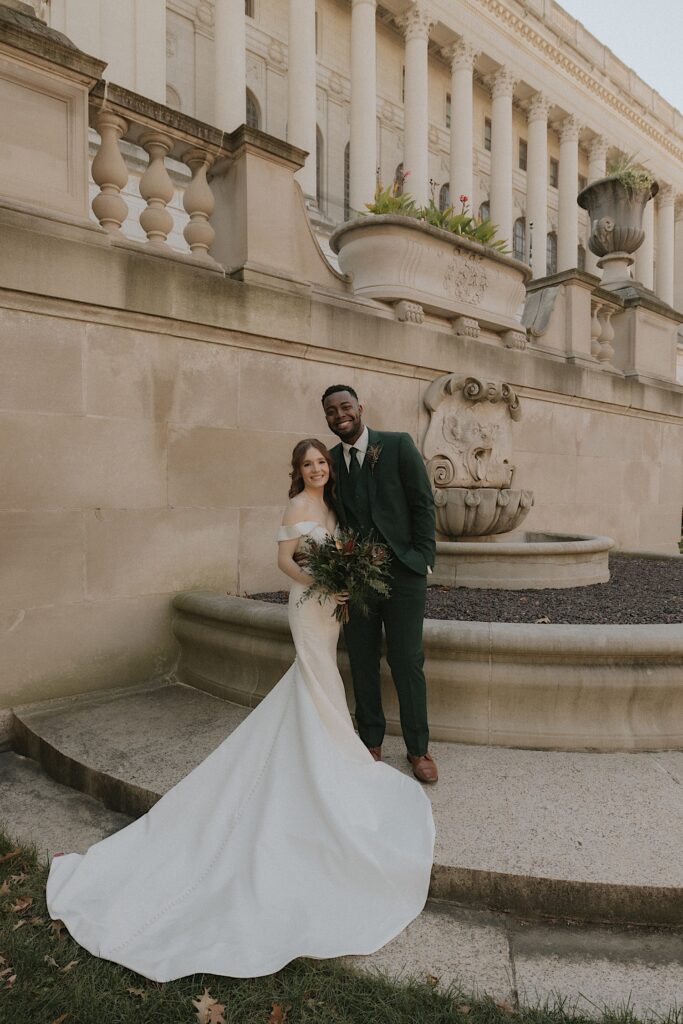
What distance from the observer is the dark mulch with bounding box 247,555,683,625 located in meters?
4.79

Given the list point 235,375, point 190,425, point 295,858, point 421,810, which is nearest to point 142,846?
point 295,858

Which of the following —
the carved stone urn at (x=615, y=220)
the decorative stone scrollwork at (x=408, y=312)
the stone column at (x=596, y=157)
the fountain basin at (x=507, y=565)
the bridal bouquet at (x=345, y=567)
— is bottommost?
the fountain basin at (x=507, y=565)

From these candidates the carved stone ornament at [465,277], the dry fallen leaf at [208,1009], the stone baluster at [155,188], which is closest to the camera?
the dry fallen leaf at [208,1009]

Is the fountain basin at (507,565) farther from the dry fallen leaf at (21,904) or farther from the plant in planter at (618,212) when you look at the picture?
the plant in planter at (618,212)

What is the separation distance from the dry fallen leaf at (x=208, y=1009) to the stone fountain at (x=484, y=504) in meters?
4.12

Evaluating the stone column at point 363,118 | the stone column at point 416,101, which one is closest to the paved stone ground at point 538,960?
the stone column at point 363,118

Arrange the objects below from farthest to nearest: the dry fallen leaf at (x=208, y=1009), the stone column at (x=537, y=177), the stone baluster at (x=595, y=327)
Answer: the stone column at (x=537, y=177), the stone baluster at (x=595, y=327), the dry fallen leaf at (x=208, y=1009)

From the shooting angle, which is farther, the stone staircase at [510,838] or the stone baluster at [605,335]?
the stone baluster at [605,335]

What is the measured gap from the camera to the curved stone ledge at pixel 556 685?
3.63 m

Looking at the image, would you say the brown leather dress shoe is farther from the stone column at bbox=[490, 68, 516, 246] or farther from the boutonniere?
the stone column at bbox=[490, 68, 516, 246]

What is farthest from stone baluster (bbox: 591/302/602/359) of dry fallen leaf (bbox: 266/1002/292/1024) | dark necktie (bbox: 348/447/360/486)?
dry fallen leaf (bbox: 266/1002/292/1024)

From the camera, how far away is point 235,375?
529 cm

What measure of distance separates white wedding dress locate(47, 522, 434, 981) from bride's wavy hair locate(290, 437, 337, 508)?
24cm

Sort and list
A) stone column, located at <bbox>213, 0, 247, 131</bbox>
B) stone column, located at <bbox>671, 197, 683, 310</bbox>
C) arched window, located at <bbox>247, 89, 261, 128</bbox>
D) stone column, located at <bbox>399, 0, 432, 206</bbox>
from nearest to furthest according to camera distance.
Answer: stone column, located at <bbox>213, 0, 247, 131</bbox>, arched window, located at <bbox>247, 89, 261, 128</bbox>, stone column, located at <bbox>399, 0, 432, 206</bbox>, stone column, located at <bbox>671, 197, 683, 310</bbox>
